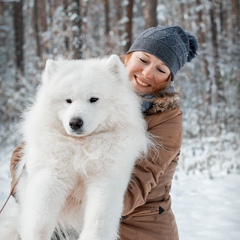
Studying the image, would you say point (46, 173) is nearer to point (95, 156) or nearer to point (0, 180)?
point (95, 156)

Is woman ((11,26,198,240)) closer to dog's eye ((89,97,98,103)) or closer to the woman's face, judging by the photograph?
the woman's face

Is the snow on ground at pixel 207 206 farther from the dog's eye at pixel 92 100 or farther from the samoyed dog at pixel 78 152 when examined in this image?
the dog's eye at pixel 92 100

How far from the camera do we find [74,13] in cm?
1083

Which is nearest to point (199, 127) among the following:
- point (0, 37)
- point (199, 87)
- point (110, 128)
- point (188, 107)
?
point (188, 107)

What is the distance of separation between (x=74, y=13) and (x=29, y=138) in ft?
30.1

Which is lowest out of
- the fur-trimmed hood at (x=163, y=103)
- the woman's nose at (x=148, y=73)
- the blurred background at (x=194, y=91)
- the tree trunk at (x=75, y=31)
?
the blurred background at (x=194, y=91)

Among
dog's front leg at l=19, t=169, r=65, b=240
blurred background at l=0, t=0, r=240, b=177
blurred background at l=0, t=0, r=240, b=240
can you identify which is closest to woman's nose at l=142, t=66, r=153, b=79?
dog's front leg at l=19, t=169, r=65, b=240

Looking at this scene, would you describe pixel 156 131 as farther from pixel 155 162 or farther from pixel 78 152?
pixel 78 152

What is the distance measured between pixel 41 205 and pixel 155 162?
757 mm

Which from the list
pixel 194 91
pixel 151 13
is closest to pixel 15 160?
pixel 151 13

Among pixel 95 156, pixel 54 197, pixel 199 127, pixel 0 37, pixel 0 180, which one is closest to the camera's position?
pixel 54 197

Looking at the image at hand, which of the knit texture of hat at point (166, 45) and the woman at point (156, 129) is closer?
the woman at point (156, 129)

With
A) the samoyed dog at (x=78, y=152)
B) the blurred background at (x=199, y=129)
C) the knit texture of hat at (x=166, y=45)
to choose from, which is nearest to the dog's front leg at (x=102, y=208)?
the samoyed dog at (x=78, y=152)

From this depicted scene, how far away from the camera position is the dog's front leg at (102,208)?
188cm
